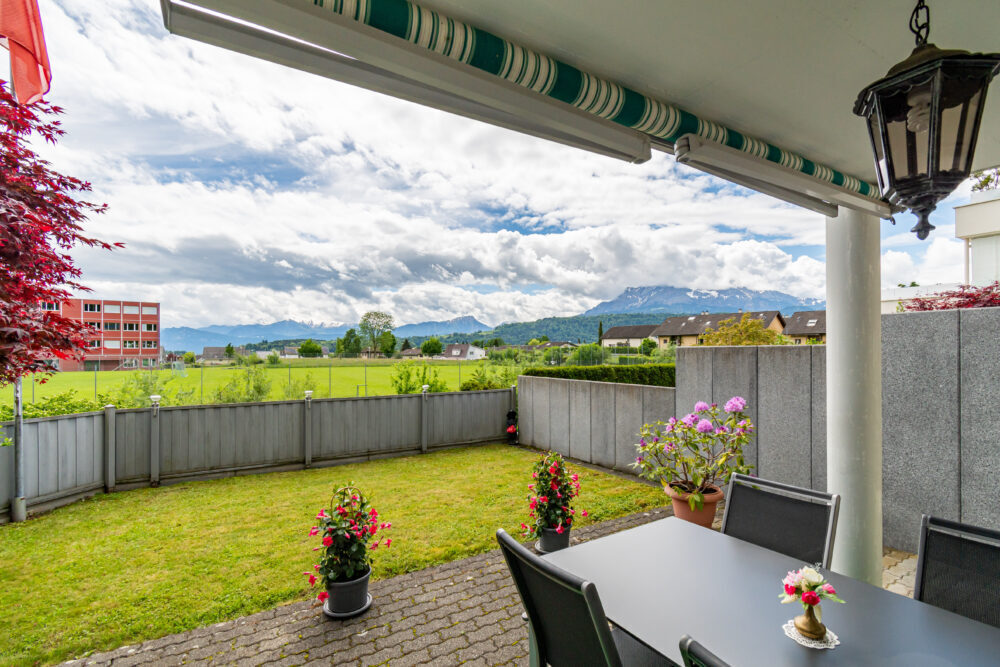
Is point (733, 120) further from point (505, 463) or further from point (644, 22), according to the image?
point (505, 463)

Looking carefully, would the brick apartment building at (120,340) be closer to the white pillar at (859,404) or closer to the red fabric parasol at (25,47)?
the red fabric parasol at (25,47)

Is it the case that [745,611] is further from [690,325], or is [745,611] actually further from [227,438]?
[690,325]

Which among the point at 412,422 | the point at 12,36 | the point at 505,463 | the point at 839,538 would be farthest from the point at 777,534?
the point at 412,422

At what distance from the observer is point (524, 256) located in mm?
30000

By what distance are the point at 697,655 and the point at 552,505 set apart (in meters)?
2.78

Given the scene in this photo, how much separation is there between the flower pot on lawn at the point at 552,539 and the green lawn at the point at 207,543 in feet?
1.60

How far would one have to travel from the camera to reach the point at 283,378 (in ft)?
25.8

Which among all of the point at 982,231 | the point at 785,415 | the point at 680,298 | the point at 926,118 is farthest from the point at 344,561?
the point at 680,298

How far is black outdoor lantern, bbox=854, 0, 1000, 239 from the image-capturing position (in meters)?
1.06

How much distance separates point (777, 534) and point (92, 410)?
289 inches

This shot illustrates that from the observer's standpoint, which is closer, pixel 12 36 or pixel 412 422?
pixel 12 36

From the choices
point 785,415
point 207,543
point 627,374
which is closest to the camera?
point 207,543

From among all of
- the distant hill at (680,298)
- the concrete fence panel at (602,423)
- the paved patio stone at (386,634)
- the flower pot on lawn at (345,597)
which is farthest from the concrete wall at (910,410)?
the distant hill at (680,298)

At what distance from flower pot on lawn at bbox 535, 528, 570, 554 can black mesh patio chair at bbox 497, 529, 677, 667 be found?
1884 millimetres
